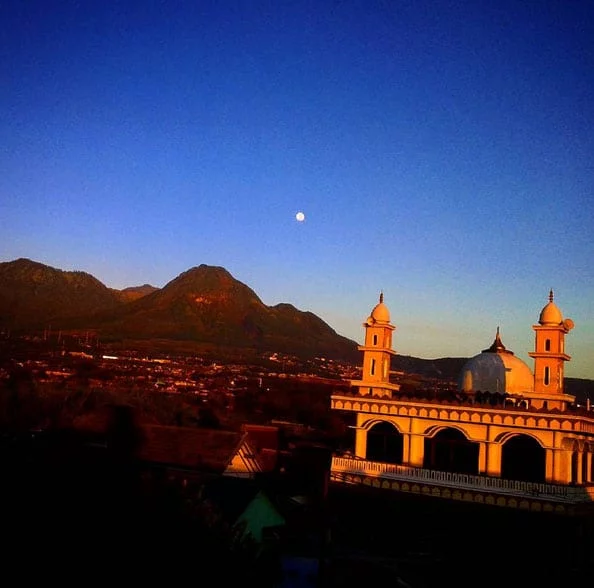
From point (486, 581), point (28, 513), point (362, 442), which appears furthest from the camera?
point (362, 442)

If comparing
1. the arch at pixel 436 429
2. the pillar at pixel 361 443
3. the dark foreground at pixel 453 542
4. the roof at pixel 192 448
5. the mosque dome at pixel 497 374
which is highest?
the mosque dome at pixel 497 374

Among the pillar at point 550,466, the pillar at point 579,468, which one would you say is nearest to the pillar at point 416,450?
the pillar at point 550,466

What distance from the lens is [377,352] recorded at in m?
26.7

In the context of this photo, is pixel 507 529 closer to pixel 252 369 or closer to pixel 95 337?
pixel 252 369

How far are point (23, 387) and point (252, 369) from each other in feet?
133

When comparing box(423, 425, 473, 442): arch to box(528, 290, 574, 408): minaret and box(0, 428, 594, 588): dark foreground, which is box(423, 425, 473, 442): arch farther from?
box(0, 428, 594, 588): dark foreground

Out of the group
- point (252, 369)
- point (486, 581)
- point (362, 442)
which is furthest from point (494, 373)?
point (252, 369)

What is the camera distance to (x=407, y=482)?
22406 millimetres

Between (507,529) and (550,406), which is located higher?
(550,406)

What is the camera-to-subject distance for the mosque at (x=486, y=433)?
69.4 ft

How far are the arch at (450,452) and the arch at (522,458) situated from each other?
3.06 ft

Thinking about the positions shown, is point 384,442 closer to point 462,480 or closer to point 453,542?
point 462,480

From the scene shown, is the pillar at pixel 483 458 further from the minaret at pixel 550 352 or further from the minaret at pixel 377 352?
the minaret at pixel 377 352

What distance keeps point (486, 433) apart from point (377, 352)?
546 cm
